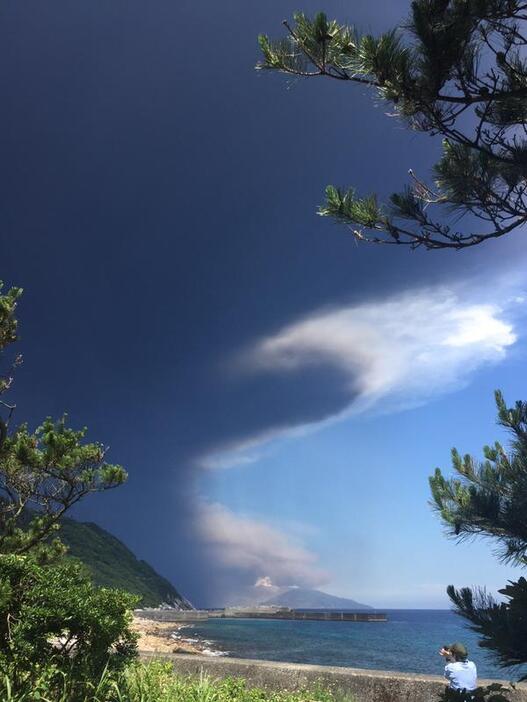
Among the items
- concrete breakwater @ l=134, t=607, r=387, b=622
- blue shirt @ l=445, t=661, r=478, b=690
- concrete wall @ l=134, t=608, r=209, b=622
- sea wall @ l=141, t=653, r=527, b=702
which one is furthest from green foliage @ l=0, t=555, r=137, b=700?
concrete breakwater @ l=134, t=607, r=387, b=622

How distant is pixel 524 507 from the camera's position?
4816 millimetres

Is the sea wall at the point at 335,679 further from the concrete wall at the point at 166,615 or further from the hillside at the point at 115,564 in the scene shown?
the hillside at the point at 115,564

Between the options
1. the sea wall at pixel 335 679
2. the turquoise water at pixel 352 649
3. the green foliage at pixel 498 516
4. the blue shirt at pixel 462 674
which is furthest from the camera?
the turquoise water at pixel 352 649

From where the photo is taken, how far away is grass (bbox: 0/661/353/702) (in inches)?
155

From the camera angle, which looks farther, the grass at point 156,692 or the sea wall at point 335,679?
the sea wall at point 335,679

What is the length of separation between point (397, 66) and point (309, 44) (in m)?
0.70

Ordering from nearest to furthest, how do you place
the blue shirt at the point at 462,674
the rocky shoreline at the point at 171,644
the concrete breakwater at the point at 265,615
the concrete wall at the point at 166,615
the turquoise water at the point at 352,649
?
the blue shirt at the point at 462,674, the rocky shoreline at the point at 171,644, the turquoise water at the point at 352,649, the concrete wall at the point at 166,615, the concrete breakwater at the point at 265,615

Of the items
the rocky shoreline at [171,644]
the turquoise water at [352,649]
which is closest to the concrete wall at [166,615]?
the turquoise water at [352,649]

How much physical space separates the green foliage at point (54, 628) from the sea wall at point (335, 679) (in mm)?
1904

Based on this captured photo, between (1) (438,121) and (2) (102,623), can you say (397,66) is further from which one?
(2) (102,623)

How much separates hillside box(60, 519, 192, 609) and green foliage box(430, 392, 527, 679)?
78.1m

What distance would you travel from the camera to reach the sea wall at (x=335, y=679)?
16.8 feet

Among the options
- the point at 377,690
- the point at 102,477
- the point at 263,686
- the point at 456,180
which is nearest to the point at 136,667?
the point at 263,686

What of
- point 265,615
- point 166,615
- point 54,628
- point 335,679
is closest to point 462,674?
point 335,679
